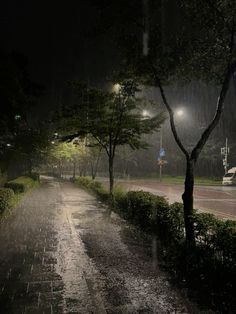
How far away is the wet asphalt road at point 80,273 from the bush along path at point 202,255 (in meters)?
0.41

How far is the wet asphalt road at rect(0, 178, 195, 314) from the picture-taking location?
18.6ft

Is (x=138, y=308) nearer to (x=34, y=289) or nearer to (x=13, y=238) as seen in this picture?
(x=34, y=289)

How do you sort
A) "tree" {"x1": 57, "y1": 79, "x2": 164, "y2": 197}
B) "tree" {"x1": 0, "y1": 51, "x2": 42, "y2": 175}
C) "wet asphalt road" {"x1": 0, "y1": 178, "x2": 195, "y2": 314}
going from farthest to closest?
1. "tree" {"x1": 57, "y1": 79, "x2": 164, "y2": 197}
2. "tree" {"x1": 0, "y1": 51, "x2": 42, "y2": 175}
3. "wet asphalt road" {"x1": 0, "y1": 178, "x2": 195, "y2": 314}

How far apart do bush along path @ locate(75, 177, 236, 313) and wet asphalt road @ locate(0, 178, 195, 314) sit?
0.41 meters

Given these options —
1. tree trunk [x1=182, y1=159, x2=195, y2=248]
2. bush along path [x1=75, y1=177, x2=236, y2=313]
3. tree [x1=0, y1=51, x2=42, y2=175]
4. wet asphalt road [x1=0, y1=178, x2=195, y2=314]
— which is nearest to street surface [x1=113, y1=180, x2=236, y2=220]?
bush along path [x1=75, y1=177, x2=236, y2=313]

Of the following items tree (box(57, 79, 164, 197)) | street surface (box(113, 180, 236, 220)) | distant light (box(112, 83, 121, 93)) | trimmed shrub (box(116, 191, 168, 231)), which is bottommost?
street surface (box(113, 180, 236, 220))

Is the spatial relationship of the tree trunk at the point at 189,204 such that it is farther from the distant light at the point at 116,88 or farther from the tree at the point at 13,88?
the distant light at the point at 116,88

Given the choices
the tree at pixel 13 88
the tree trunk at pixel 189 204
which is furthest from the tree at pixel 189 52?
the tree at pixel 13 88

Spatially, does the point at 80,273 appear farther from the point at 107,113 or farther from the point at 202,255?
the point at 107,113

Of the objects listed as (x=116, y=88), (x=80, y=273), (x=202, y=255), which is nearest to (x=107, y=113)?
(x=116, y=88)

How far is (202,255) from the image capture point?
688 centimetres

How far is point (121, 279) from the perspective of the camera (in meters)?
6.88

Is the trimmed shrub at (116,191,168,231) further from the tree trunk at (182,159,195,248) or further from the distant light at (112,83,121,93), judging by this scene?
the distant light at (112,83,121,93)

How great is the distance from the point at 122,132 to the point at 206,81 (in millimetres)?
9306
